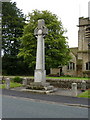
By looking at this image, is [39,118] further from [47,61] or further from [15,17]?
[15,17]

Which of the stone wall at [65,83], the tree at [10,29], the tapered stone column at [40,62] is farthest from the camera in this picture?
the tree at [10,29]

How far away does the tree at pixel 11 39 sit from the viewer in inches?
1249

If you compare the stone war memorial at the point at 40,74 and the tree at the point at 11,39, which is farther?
the tree at the point at 11,39

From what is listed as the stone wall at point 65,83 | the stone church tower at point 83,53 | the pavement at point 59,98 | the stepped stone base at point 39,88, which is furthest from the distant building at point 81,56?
the pavement at point 59,98

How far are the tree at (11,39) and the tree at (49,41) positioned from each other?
8533 mm

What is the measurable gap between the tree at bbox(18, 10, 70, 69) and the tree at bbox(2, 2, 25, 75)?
28.0ft

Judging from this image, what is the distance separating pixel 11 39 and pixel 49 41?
12.5m

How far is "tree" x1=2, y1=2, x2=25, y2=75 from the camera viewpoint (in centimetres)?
3172

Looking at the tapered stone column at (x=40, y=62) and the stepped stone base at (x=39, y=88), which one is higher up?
the tapered stone column at (x=40, y=62)

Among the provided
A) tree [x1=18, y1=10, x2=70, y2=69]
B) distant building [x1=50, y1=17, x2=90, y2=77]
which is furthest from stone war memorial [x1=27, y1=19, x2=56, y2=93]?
distant building [x1=50, y1=17, x2=90, y2=77]

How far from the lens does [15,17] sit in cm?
3328

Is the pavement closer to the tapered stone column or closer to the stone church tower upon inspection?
the tapered stone column

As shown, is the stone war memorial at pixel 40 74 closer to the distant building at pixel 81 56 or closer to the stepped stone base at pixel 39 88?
the stepped stone base at pixel 39 88

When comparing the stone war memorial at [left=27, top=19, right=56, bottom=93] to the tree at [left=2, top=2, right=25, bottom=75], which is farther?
the tree at [left=2, top=2, right=25, bottom=75]
